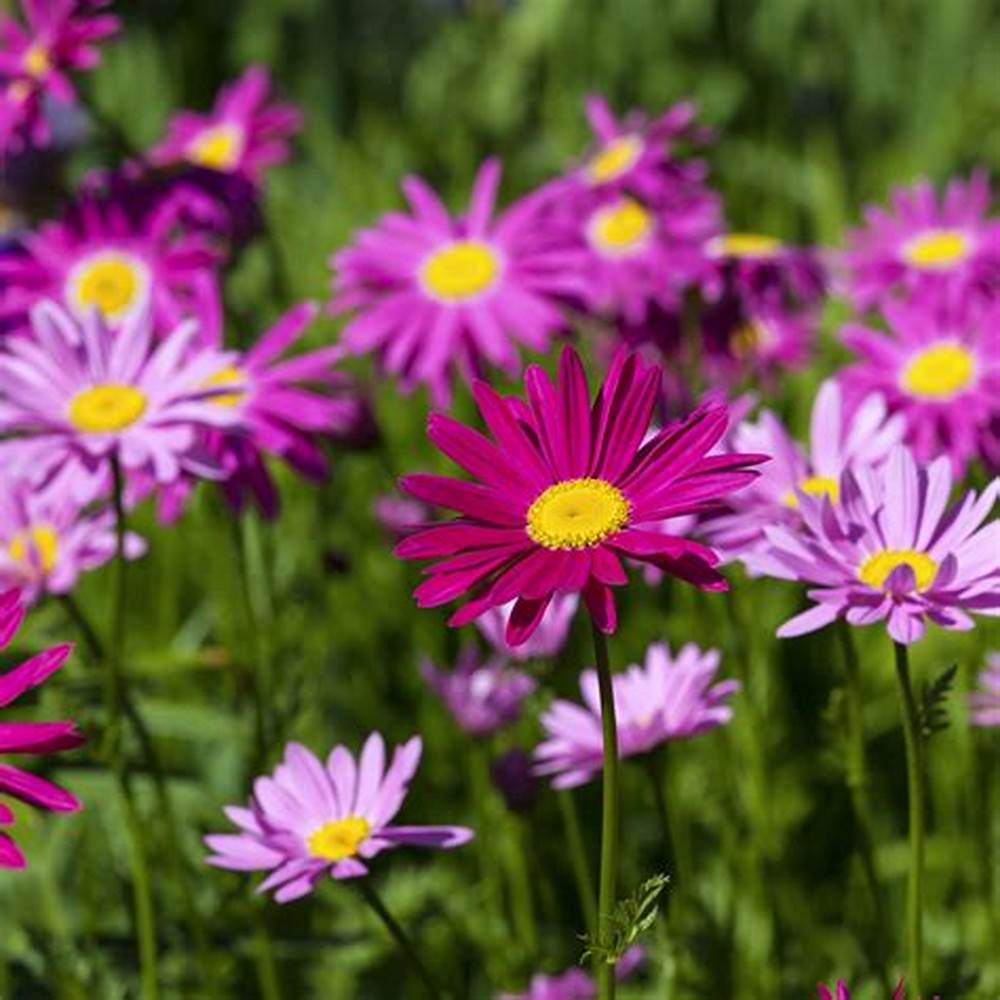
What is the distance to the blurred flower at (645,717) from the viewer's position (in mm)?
1021

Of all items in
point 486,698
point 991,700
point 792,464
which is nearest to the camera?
point 792,464

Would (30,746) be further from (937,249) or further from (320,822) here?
(937,249)

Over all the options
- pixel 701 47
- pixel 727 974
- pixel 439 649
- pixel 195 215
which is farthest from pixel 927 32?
pixel 727 974

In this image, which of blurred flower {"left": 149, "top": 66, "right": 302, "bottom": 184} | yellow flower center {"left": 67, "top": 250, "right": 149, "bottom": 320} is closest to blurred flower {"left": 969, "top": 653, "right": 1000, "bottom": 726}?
yellow flower center {"left": 67, "top": 250, "right": 149, "bottom": 320}

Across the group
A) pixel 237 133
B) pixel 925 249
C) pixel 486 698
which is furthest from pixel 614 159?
pixel 486 698

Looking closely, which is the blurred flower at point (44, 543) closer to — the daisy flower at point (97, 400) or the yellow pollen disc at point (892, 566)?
the daisy flower at point (97, 400)

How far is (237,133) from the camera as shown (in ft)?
5.91

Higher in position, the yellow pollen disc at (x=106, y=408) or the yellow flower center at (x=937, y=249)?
the yellow flower center at (x=937, y=249)

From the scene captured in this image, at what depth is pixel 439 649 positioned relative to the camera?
1827 millimetres

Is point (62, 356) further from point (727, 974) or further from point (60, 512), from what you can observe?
point (727, 974)

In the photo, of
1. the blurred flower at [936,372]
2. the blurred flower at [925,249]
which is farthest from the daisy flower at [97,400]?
the blurred flower at [925,249]

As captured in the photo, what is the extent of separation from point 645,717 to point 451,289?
1.90 ft

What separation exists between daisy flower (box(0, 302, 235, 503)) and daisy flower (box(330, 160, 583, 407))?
354 mm

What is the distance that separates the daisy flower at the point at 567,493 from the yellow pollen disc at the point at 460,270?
2.45 ft
